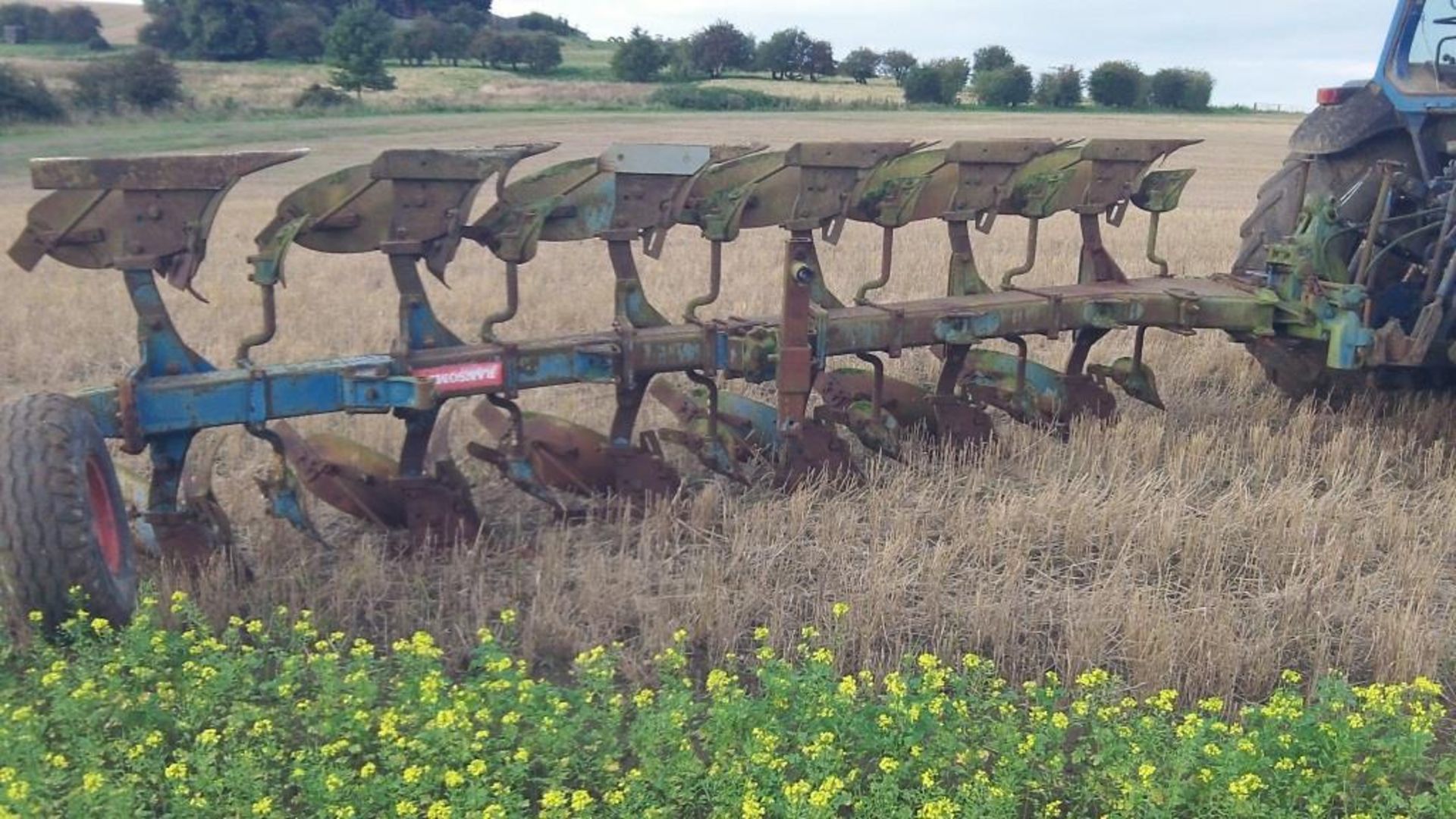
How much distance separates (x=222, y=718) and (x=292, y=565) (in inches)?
44.1

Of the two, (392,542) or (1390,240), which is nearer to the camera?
(392,542)

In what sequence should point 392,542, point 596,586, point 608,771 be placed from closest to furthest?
point 608,771 → point 596,586 → point 392,542

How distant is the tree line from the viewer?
4356 cm

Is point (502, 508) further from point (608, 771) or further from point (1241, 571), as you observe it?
point (1241, 571)

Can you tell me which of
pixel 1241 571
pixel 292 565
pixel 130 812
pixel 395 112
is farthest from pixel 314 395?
pixel 395 112

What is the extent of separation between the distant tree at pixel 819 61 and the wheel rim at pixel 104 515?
47.9 meters

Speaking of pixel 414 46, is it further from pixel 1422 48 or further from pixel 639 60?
pixel 1422 48

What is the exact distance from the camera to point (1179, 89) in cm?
4481

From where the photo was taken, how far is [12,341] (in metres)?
7.49

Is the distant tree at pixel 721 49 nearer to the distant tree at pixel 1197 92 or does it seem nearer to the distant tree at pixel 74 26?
the distant tree at pixel 1197 92

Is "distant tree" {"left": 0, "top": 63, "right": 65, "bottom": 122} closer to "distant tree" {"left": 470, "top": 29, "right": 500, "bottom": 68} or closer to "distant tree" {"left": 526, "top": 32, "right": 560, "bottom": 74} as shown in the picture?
"distant tree" {"left": 526, "top": 32, "right": 560, "bottom": 74}

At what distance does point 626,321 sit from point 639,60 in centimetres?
4384

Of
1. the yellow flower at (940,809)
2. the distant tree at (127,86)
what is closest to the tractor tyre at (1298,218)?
the yellow flower at (940,809)

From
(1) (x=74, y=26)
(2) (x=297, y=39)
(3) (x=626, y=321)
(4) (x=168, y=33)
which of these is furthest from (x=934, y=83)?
(3) (x=626, y=321)
